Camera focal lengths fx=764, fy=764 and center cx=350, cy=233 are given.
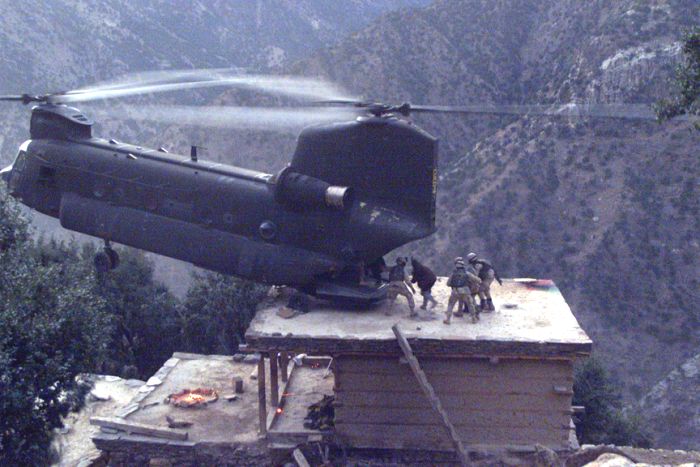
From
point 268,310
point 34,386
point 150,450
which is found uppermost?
point 268,310

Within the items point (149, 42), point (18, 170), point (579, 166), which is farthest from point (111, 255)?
point (149, 42)

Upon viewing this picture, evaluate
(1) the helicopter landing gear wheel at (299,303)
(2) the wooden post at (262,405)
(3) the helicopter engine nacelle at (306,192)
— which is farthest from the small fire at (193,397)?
(3) the helicopter engine nacelle at (306,192)

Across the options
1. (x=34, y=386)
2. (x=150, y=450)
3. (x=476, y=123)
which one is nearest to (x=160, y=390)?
(x=150, y=450)

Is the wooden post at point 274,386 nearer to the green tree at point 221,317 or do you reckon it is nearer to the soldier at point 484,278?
the soldier at point 484,278

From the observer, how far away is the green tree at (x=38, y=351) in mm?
13445

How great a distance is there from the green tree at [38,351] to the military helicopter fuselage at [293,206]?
1.77 m

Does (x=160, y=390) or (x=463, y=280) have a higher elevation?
(x=463, y=280)

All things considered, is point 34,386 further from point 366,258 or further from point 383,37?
point 383,37

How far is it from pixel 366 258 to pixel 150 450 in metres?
5.71

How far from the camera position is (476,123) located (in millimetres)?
49000

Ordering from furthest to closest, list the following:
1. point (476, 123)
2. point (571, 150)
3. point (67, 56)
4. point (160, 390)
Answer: point (67, 56) < point (476, 123) < point (571, 150) < point (160, 390)

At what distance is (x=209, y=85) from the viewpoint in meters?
15.8

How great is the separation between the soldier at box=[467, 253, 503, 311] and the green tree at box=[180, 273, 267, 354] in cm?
1387

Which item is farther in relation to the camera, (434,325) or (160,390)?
(160,390)
